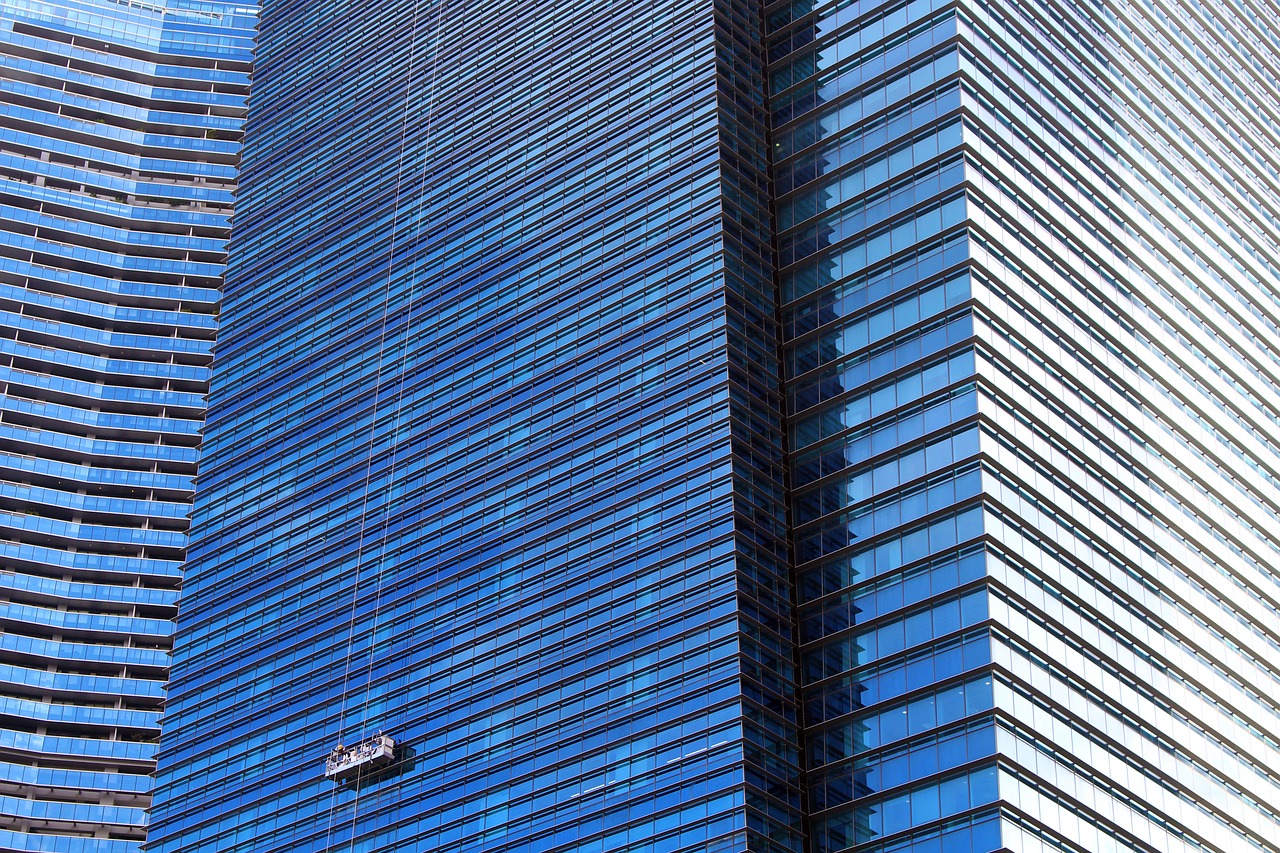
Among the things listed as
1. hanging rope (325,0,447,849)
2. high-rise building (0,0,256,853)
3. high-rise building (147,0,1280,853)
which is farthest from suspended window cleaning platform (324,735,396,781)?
high-rise building (0,0,256,853)

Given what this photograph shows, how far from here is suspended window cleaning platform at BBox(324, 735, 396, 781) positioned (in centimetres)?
9550

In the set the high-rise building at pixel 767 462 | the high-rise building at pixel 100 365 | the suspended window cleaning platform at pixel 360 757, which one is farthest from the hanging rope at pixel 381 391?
the high-rise building at pixel 100 365

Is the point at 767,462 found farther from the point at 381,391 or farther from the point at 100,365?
the point at 100,365

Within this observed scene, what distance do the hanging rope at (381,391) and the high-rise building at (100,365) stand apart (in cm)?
4319

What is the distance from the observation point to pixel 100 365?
160m

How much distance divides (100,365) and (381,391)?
5665 cm

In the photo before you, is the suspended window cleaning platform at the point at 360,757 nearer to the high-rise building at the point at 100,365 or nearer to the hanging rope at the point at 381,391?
the hanging rope at the point at 381,391

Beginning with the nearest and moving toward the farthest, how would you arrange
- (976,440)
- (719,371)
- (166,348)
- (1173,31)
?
(976,440)
(719,371)
(1173,31)
(166,348)

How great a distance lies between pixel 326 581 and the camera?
354 feet

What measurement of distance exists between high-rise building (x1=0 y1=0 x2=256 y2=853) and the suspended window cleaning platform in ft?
154

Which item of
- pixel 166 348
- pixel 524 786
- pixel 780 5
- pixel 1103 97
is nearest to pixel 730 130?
pixel 780 5

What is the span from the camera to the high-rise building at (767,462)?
82.8 m

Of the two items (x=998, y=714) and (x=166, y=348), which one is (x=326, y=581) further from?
(x=166, y=348)

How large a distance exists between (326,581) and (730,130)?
117 feet
